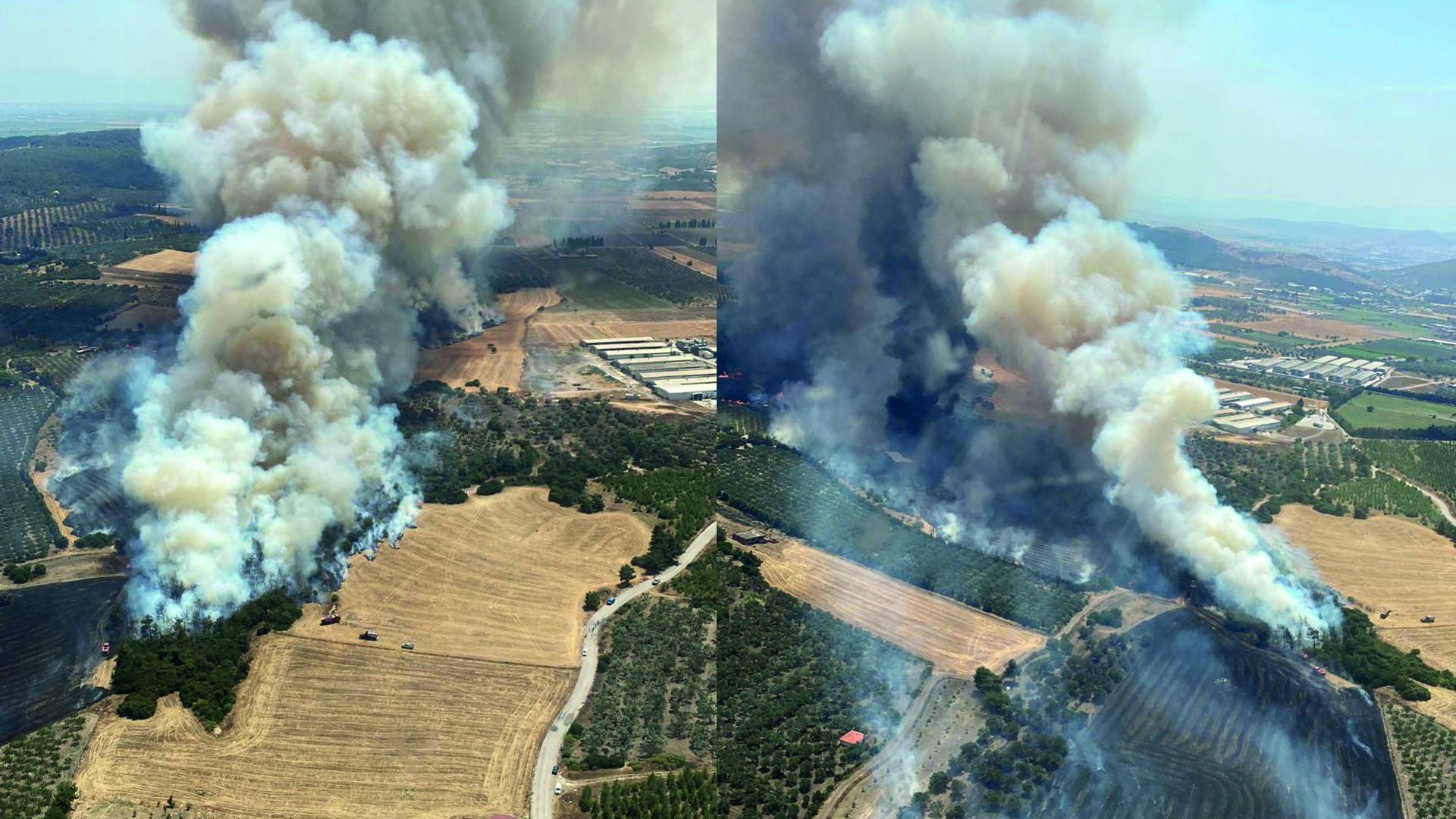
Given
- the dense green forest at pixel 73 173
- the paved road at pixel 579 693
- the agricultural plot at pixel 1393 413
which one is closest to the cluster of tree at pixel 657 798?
the paved road at pixel 579 693

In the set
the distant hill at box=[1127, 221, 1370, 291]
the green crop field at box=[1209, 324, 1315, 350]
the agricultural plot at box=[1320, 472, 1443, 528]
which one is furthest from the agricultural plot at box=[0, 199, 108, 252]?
the distant hill at box=[1127, 221, 1370, 291]

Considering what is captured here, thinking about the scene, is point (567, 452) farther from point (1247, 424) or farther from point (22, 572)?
point (1247, 424)

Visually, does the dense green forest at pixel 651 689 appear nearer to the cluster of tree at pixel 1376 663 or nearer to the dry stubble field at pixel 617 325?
the cluster of tree at pixel 1376 663

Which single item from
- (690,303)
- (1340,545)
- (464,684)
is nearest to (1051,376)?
(1340,545)

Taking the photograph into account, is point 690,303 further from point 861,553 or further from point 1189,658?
point 1189,658

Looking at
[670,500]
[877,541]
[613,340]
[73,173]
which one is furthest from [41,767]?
[73,173]
